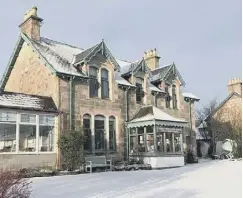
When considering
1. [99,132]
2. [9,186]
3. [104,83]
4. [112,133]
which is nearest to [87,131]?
[99,132]

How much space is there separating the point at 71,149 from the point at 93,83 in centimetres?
510

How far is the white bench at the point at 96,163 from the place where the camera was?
66.5 ft

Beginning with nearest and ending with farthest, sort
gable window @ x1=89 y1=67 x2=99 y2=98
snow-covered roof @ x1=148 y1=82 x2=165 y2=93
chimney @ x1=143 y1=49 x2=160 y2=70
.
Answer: gable window @ x1=89 y1=67 x2=99 y2=98 → snow-covered roof @ x1=148 y1=82 x2=165 y2=93 → chimney @ x1=143 y1=49 x2=160 y2=70

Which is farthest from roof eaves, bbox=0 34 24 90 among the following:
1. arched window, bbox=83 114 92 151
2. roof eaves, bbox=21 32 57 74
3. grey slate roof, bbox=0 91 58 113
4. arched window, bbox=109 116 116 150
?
arched window, bbox=109 116 116 150

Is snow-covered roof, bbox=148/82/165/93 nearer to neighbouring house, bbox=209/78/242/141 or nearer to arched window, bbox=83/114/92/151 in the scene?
arched window, bbox=83/114/92/151

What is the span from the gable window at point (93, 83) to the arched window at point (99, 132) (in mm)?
1570

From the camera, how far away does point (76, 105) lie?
71.4ft

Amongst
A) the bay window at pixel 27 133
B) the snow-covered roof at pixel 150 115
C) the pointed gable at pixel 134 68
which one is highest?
the pointed gable at pixel 134 68

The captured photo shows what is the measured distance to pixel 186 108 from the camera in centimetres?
3086

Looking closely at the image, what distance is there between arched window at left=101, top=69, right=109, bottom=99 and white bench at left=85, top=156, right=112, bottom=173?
176 inches

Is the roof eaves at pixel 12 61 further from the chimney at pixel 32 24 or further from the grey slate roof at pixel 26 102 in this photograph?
the grey slate roof at pixel 26 102

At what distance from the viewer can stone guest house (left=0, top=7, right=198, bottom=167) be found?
1931 centimetres

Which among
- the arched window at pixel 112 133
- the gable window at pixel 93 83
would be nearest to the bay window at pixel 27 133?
the gable window at pixel 93 83

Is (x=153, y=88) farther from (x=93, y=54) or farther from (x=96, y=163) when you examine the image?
(x=96, y=163)
